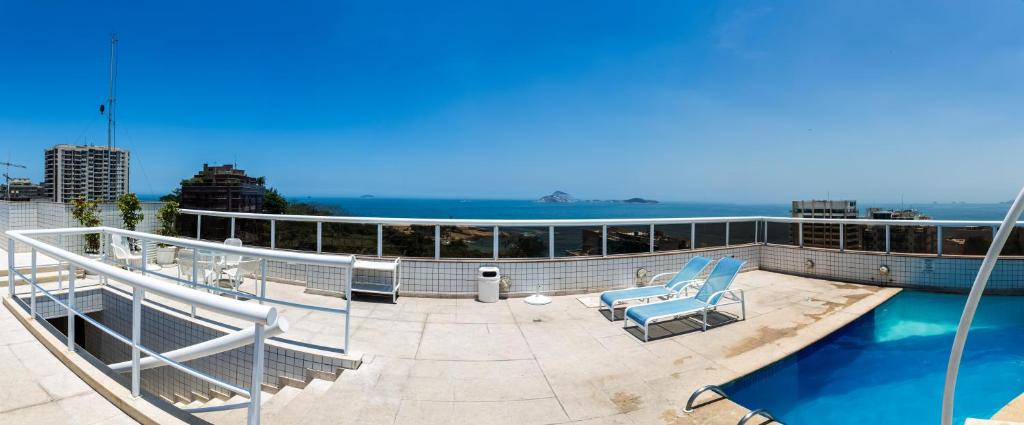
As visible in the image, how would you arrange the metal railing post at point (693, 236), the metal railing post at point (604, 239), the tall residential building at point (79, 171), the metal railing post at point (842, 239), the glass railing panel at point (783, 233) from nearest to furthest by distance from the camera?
the metal railing post at point (604, 239) → the metal railing post at point (693, 236) → the metal railing post at point (842, 239) → the glass railing panel at point (783, 233) → the tall residential building at point (79, 171)

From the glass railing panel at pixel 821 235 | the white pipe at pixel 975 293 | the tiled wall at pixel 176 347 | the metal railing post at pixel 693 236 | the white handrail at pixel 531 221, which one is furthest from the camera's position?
the glass railing panel at pixel 821 235

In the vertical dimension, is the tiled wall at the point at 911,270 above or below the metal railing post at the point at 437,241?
below

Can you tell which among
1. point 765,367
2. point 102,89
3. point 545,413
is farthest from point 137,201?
point 765,367

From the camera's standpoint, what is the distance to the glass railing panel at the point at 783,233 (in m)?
8.50

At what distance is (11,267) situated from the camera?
462cm

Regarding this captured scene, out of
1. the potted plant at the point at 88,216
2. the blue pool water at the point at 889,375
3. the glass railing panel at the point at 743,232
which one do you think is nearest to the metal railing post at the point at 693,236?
the glass railing panel at the point at 743,232

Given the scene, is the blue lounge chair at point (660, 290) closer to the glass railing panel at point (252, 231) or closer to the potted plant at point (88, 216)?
the glass railing panel at point (252, 231)

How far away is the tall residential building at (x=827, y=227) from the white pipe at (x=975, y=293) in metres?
7.36

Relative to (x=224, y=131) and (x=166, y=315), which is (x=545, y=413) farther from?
(x=224, y=131)

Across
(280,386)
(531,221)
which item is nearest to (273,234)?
(280,386)

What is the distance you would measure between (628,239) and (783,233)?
3.97m

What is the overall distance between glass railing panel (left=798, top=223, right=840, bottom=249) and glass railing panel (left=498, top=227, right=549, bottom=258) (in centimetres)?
564

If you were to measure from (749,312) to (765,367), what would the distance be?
191cm

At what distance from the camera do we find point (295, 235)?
7.11 meters
